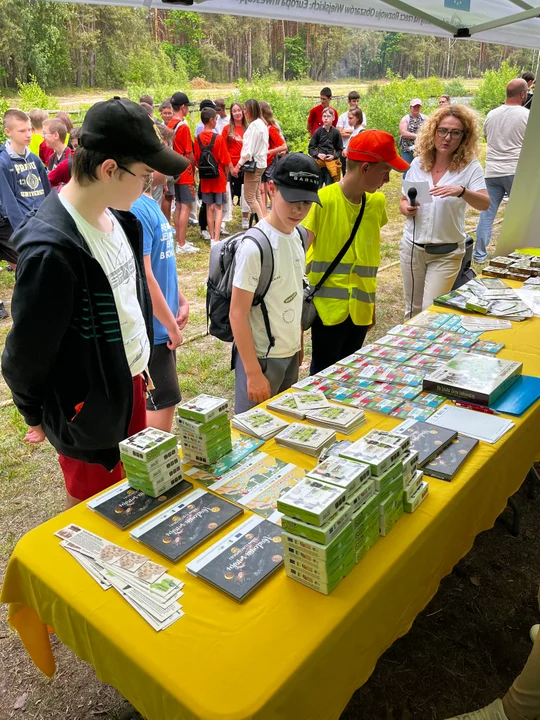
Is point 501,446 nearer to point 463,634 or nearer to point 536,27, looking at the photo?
point 463,634

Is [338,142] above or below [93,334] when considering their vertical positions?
above

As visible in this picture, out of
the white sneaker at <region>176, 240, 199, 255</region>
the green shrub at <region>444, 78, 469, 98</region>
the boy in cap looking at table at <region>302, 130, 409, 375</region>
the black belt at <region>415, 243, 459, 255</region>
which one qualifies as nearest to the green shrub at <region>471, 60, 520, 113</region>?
the green shrub at <region>444, 78, 469, 98</region>

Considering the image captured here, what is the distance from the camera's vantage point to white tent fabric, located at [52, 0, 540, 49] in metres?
3.43

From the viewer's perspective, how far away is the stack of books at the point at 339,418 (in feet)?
5.97

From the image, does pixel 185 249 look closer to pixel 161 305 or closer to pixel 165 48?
pixel 161 305

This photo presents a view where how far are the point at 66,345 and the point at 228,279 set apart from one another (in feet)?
2.60

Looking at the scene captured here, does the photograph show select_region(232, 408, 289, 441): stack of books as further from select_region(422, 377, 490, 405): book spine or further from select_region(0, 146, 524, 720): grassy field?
select_region(0, 146, 524, 720): grassy field

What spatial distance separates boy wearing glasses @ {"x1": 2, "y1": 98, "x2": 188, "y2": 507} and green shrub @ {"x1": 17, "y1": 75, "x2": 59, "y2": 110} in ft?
42.0

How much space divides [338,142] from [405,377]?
708 cm

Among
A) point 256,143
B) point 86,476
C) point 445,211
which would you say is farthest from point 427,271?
point 256,143

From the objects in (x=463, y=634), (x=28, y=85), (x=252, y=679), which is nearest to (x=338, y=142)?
(x=463, y=634)

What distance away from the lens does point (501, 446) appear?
69.1 inches

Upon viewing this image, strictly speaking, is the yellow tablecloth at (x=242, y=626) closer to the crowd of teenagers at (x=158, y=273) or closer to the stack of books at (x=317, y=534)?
the stack of books at (x=317, y=534)

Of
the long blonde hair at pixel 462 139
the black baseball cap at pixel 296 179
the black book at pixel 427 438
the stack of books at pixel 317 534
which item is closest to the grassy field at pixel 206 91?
the long blonde hair at pixel 462 139
